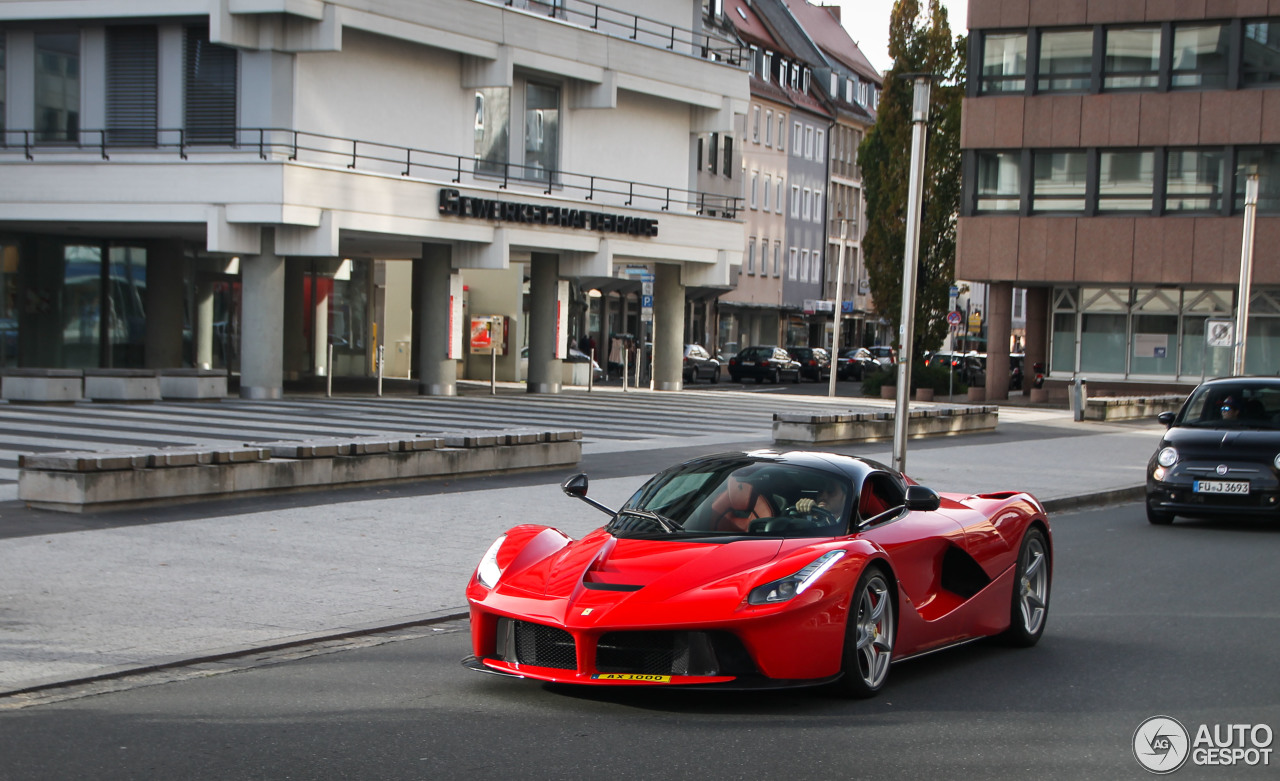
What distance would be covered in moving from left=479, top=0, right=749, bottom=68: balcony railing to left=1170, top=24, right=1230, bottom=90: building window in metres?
13.0

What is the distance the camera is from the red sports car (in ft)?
22.2

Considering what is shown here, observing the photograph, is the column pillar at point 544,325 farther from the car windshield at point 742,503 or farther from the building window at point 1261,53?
the car windshield at point 742,503

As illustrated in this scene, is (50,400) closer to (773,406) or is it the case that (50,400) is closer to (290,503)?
(290,503)

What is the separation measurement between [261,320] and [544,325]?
34.7 feet

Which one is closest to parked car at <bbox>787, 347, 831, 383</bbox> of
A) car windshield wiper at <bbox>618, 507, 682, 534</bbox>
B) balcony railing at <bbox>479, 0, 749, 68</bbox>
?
balcony railing at <bbox>479, 0, 749, 68</bbox>

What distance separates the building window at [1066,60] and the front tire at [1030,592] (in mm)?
39868

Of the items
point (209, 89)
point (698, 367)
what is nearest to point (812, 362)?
point (698, 367)

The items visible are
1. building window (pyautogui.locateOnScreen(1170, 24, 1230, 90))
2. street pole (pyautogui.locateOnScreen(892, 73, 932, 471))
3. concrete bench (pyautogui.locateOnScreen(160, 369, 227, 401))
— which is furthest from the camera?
building window (pyautogui.locateOnScreen(1170, 24, 1230, 90))

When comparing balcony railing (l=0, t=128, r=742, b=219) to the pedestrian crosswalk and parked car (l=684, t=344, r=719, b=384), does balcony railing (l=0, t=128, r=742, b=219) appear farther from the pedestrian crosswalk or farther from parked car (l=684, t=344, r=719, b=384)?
parked car (l=684, t=344, r=719, b=384)

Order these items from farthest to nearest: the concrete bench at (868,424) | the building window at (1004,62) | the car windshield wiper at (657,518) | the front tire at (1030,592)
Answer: the building window at (1004,62) < the concrete bench at (868,424) < the front tire at (1030,592) < the car windshield wiper at (657,518)

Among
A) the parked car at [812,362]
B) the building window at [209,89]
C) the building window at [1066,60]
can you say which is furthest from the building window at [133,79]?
the parked car at [812,362]

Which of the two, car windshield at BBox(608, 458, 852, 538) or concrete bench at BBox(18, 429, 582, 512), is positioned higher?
car windshield at BBox(608, 458, 852, 538)

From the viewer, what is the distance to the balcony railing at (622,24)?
4106 centimetres

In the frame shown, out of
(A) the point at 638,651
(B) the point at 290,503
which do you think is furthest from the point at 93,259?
(A) the point at 638,651
